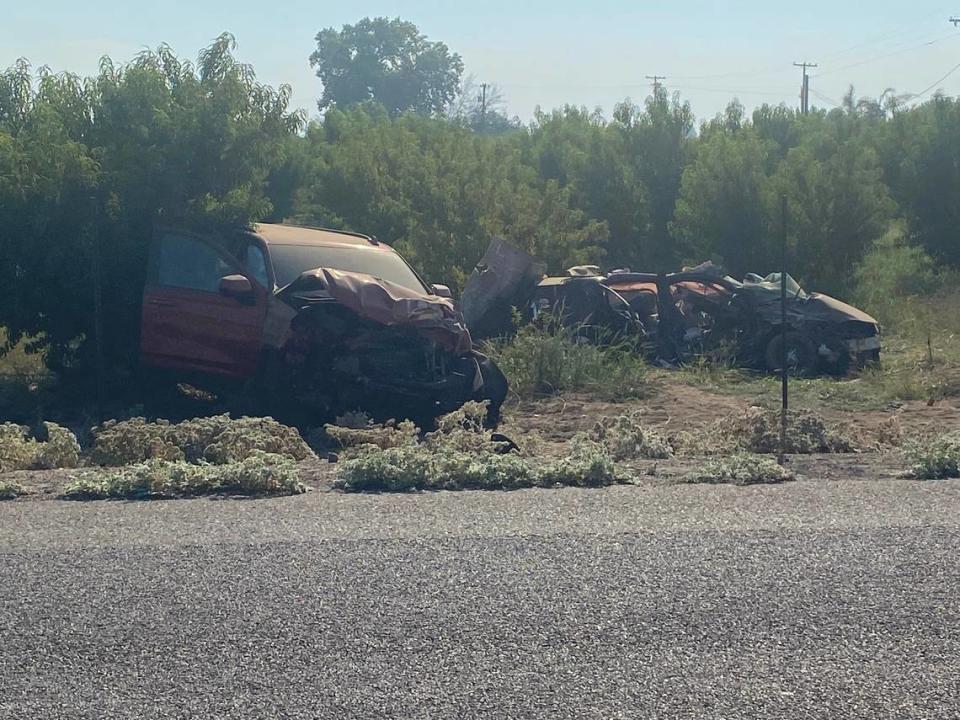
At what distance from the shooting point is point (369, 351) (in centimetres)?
1095

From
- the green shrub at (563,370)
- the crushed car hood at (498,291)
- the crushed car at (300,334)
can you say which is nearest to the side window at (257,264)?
the crushed car at (300,334)

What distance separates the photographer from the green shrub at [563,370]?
44.5 ft

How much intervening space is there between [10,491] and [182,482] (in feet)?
3.34

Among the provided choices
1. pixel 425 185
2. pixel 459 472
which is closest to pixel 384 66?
pixel 425 185

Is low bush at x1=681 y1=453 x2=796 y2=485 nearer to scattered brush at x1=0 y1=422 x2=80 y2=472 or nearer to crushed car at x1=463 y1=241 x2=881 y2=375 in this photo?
scattered brush at x1=0 y1=422 x2=80 y2=472

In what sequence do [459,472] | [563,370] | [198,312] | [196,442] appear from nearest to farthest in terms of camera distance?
[459,472] → [196,442] → [198,312] → [563,370]

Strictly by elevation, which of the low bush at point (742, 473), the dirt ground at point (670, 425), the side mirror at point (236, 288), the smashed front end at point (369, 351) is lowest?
the dirt ground at point (670, 425)

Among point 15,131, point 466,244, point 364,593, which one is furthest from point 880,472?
A: point 15,131

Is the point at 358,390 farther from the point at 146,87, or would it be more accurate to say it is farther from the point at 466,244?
the point at 466,244

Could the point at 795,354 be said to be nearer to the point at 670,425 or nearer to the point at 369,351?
the point at 670,425

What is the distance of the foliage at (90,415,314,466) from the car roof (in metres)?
3.24

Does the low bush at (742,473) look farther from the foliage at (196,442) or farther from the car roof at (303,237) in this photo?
the car roof at (303,237)

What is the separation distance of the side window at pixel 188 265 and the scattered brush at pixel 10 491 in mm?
4473

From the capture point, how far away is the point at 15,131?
17531mm
